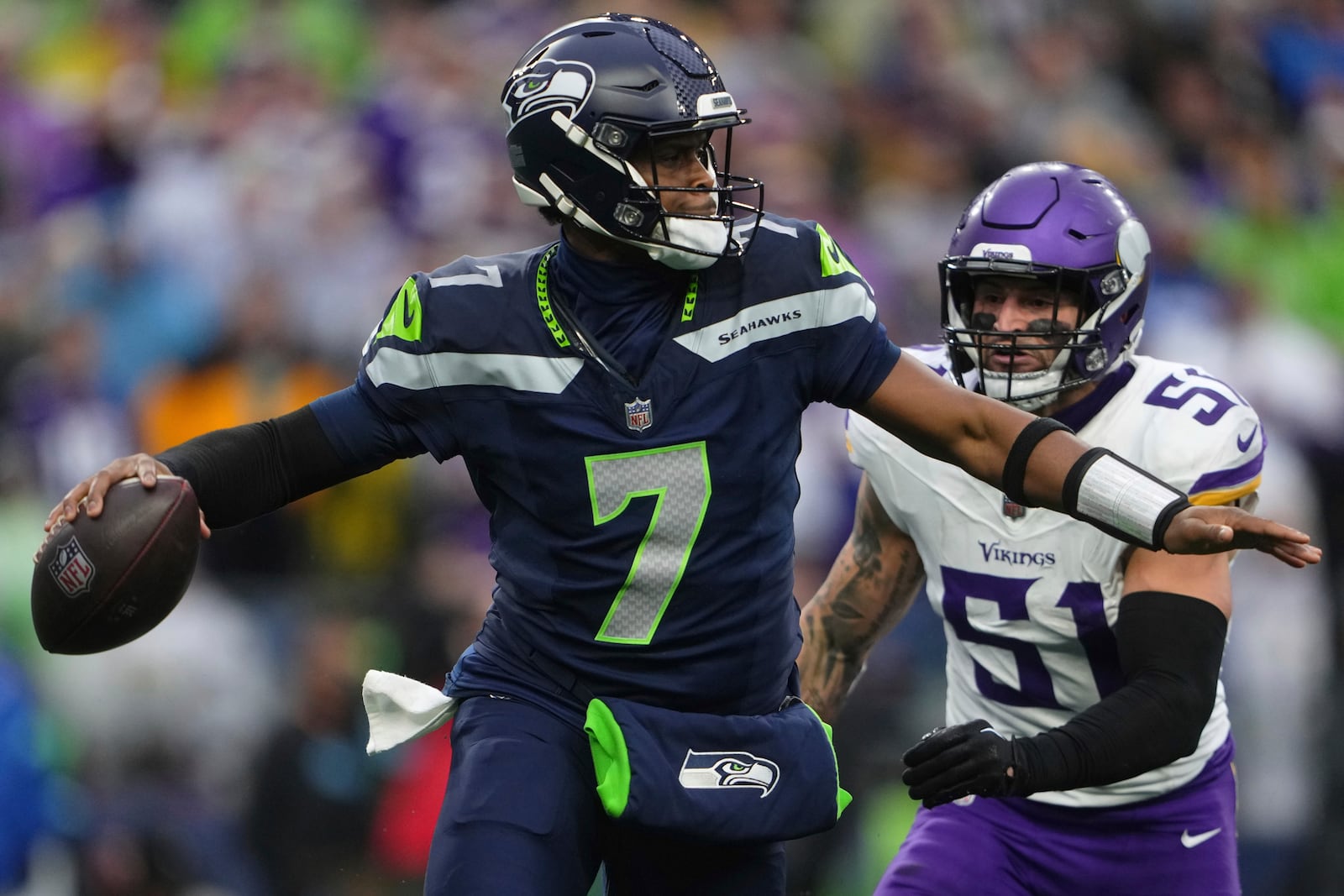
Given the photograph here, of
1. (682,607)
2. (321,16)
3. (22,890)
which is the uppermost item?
(321,16)

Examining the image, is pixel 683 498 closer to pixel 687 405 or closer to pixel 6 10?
pixel 687 405

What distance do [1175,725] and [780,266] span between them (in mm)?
1122

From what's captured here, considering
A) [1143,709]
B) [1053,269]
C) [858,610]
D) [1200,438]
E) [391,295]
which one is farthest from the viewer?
[391,295]

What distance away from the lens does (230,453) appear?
9.75ft

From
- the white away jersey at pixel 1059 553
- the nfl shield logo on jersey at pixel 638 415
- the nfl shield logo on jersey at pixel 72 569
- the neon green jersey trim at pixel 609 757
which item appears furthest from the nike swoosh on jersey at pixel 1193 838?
the nfl shield logo on jersey at pixel 72 569

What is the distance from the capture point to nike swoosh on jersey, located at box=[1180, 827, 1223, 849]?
3.54 m

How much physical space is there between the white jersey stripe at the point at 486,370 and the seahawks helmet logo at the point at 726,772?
691mm

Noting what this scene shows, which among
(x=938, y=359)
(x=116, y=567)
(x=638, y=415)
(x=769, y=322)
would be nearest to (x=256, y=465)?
(x=116, y=567)

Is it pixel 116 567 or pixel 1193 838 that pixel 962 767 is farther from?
pixel 116 567

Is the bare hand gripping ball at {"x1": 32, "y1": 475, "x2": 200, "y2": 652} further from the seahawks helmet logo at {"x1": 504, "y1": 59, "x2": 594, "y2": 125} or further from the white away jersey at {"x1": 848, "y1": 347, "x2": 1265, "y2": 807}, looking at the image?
the white away jersey at {"x1": 848, "y1": 347, "x2": 1265, "y2": 807}

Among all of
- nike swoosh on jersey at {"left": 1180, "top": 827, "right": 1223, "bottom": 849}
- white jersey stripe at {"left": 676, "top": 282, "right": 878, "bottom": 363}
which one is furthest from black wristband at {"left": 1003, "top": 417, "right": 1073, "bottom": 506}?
nike swoosh on jersey at {"left": 1180, "top": 827, "right": 1223, "bottom": 849}

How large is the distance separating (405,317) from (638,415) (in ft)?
1.50

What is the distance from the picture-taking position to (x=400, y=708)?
10.5 ft

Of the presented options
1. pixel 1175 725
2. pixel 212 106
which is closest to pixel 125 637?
pixel 1175 725
